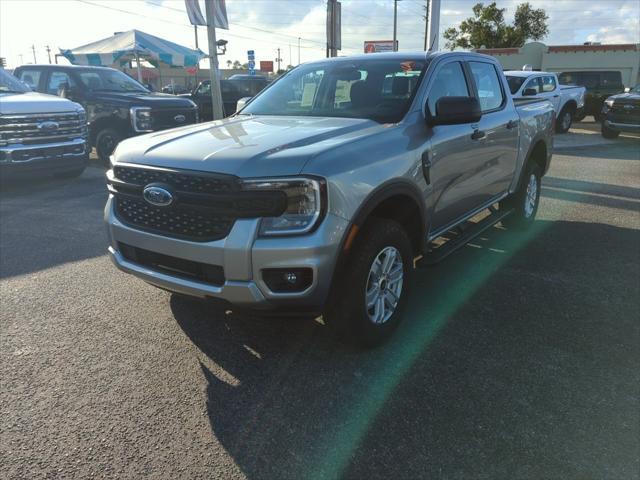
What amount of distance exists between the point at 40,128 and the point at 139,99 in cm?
244

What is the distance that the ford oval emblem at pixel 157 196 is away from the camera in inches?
111

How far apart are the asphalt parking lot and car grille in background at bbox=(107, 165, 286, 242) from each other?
604mm

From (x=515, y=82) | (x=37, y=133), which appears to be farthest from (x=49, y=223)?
(x=515, y=82)

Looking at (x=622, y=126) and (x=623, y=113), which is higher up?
(x=623, y=113)

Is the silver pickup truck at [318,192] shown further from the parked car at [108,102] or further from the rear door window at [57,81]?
the rear door window at [57,81]

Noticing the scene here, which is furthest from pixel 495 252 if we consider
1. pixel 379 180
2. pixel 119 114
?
pixel 119 114

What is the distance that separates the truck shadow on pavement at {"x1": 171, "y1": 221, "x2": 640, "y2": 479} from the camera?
236cm

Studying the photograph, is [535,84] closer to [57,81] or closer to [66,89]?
[66,89]

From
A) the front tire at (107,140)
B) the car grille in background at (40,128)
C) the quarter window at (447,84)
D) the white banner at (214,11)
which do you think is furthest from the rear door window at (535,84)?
the car grille in background at (40,128)

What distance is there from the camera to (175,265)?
292cm

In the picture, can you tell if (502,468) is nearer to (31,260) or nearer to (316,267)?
(316,267)

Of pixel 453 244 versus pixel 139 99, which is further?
pixel 139 99

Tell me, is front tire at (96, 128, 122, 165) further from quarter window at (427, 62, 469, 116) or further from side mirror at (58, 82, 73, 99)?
quarter window at (427, 62, 469, 116)

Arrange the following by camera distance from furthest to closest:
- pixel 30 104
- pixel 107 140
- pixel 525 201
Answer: pixel 107 140, pixel 30 104, pixel 525 201
